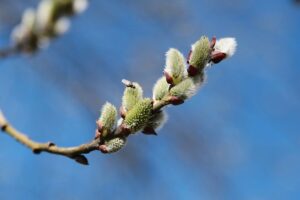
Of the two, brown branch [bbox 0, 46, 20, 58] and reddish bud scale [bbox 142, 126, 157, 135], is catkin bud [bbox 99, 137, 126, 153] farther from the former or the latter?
brown branch [bbox 0, 46, 20, 58]

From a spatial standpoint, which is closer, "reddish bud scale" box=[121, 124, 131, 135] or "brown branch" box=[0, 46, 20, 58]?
"reddish bud scale" box=[121, 124, 131, 135]

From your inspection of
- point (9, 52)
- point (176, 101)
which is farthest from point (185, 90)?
point (9, 52)

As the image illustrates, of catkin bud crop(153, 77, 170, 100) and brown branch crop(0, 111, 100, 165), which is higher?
catkin bud crop(153, 77, 170, 100)

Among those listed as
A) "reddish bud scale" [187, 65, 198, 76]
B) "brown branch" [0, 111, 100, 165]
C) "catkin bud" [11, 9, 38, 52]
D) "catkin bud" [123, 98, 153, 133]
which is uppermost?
"catkin bud" [11, 9, 38, 52]

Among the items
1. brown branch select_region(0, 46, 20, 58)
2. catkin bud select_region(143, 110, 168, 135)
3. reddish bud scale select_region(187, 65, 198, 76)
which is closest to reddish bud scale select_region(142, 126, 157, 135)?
catkin bud select_region(143, 110, 168, 135)

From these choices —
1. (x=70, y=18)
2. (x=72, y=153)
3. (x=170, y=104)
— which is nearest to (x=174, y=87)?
(x=170, y=104)

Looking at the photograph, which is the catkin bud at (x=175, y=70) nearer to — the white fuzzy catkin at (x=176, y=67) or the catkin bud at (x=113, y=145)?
the white fuzzy catkin at (x=176, y=67)

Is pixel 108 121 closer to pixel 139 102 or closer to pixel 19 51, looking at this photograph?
pixel 139 102
